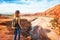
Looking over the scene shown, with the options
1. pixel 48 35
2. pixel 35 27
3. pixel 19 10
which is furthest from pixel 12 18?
pixel 48 35

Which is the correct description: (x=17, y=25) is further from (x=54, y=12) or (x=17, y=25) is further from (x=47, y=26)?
(x=54, y=12)

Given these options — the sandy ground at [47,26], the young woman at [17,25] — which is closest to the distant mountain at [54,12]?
the sandy ground at [47,26]

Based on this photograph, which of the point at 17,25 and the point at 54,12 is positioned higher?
the point at 54,12

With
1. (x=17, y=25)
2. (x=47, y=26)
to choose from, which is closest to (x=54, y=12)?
(x=47, y=26)

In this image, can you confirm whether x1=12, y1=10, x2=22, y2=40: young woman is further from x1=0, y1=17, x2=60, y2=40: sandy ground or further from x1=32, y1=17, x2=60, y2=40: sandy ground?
x1=32, y1=17, x2=60, y2=40: sandy ground

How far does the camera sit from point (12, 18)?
106 inches

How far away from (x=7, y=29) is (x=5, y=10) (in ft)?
0.99

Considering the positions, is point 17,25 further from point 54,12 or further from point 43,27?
point 54,12

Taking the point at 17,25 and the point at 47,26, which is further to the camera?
the point at 47,26

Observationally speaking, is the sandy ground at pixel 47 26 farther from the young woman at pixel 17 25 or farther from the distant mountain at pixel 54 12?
the young woman at pixel 17 25

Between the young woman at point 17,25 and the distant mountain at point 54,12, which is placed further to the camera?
the distant mountain at point 54,12

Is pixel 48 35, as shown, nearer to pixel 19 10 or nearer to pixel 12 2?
pixel 19 10

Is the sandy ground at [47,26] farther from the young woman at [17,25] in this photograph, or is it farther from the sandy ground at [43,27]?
the young woman at [17,25]

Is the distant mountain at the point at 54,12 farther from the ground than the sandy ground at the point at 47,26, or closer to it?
farther from the ground
